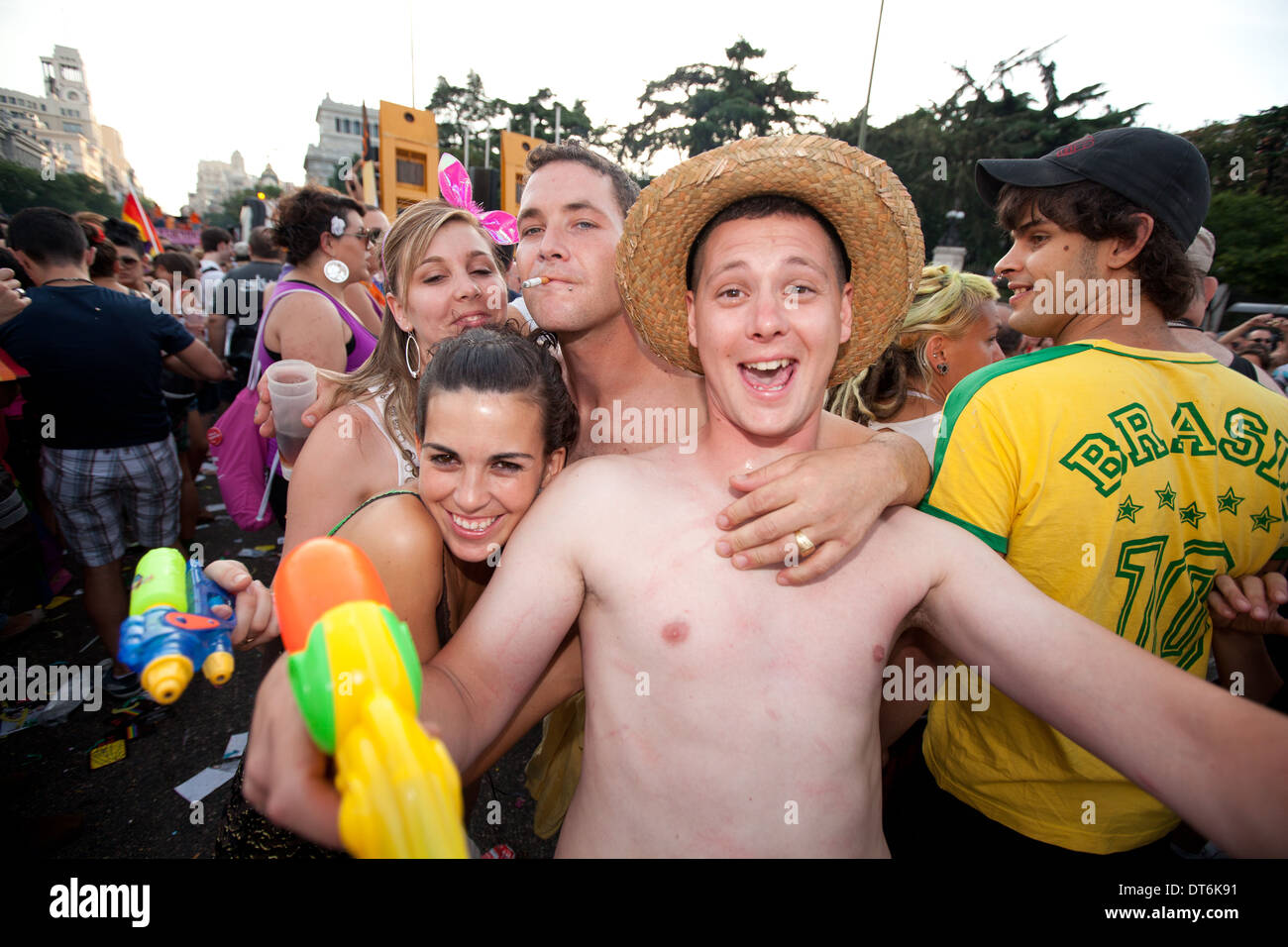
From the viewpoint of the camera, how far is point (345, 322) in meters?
3.85

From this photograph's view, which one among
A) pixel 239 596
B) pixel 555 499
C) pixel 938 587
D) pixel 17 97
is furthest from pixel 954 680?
pixel 17 97

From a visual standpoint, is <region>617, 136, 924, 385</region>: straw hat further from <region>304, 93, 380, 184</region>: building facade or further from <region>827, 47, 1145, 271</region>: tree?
<region>304, 93, 380, 184</region>: building facade

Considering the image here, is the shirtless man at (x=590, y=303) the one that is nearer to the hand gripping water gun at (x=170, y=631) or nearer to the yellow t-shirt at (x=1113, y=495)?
the yellow t-shirt at (x=1113, y=495)

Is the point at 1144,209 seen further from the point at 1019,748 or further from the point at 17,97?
the point at 17,97

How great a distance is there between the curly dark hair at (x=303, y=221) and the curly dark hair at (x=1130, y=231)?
404 centimetres

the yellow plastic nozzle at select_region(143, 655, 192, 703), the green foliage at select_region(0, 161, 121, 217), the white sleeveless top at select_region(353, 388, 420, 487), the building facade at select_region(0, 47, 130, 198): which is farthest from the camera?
the building facade at select_region(0, 47, 130, 198)

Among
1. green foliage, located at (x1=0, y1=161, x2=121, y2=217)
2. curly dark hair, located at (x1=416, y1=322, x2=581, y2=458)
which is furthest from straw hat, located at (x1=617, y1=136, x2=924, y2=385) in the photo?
green foliage, located at (x1=0, y1=161, x2=121, y2=217)

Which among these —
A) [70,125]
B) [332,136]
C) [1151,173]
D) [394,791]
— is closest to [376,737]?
[394,791]

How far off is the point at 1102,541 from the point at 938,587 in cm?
53

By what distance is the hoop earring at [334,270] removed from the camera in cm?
397

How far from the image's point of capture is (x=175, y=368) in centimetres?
508

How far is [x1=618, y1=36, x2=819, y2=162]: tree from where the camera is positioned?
37.7m

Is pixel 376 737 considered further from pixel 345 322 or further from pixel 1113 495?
pixel 345 322
